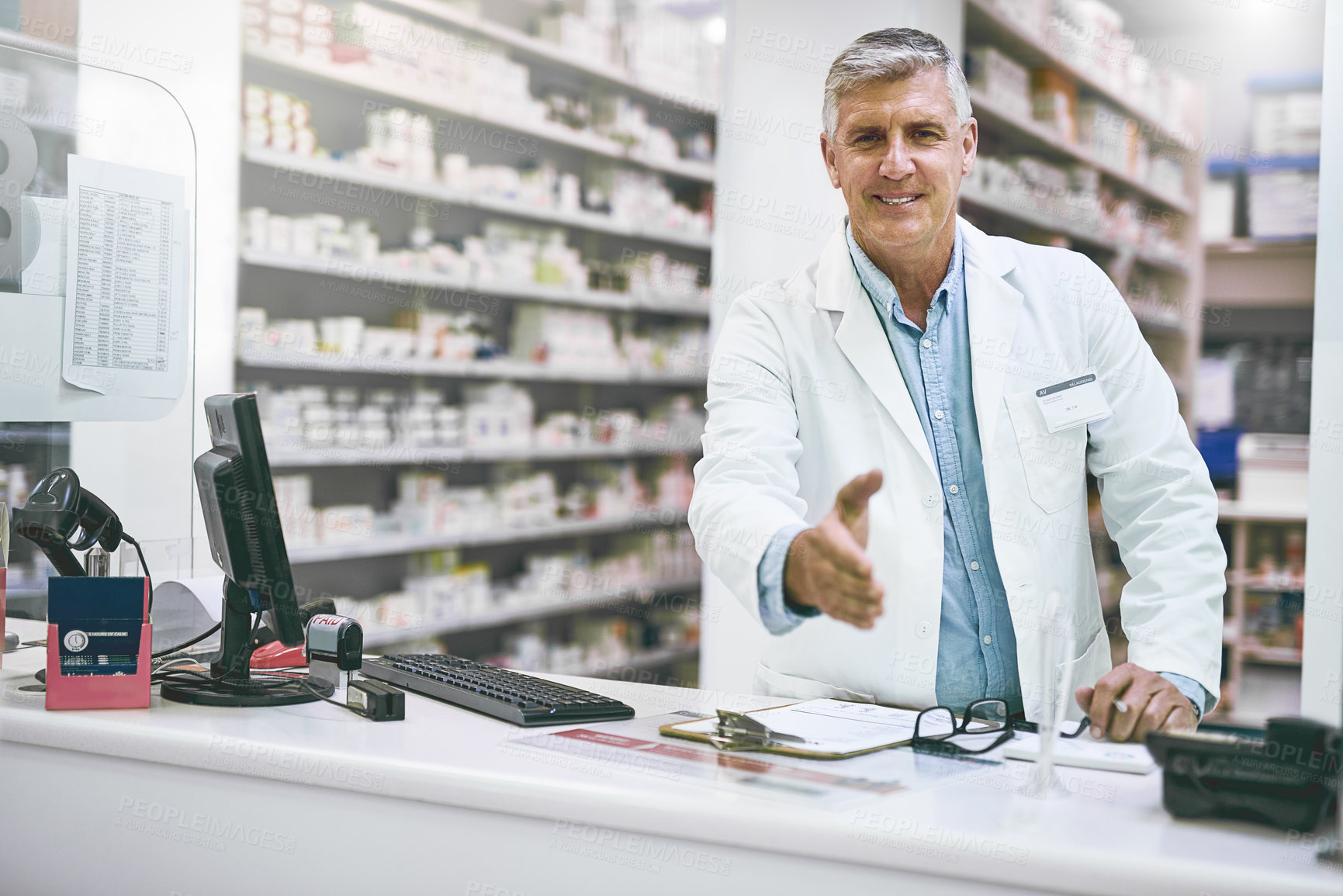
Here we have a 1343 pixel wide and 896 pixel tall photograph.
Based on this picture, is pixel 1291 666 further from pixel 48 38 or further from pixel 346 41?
pixel 48 38

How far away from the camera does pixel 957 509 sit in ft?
6.12

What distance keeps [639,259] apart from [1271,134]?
2.94 m

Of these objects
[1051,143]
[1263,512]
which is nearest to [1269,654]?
[1263,512]

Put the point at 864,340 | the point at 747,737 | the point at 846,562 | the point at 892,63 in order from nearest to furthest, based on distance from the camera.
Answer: the point at 846,562 → the point at 747,737 → the point at 892,63 → the point at 864,340

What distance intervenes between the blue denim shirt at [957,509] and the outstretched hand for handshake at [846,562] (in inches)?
26.1

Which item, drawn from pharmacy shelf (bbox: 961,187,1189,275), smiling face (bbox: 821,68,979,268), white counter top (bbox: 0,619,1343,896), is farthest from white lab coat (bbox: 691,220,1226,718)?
pharmacy shelf (bbox: 961,187,1189,275)

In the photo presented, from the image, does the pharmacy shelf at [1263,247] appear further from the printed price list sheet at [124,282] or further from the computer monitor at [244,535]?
the computer monitor at [244,535]

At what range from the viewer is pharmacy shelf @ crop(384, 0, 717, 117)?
419 centimetres

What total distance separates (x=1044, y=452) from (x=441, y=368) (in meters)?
2.88

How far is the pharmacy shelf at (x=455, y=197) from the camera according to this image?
3.69m

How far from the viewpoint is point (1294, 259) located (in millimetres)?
5129

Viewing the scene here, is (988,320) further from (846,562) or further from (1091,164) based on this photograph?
(1091,164)

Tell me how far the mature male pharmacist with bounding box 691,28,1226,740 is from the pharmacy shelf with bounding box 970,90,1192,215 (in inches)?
73.0

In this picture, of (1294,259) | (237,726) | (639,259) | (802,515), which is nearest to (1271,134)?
(1294,259)
